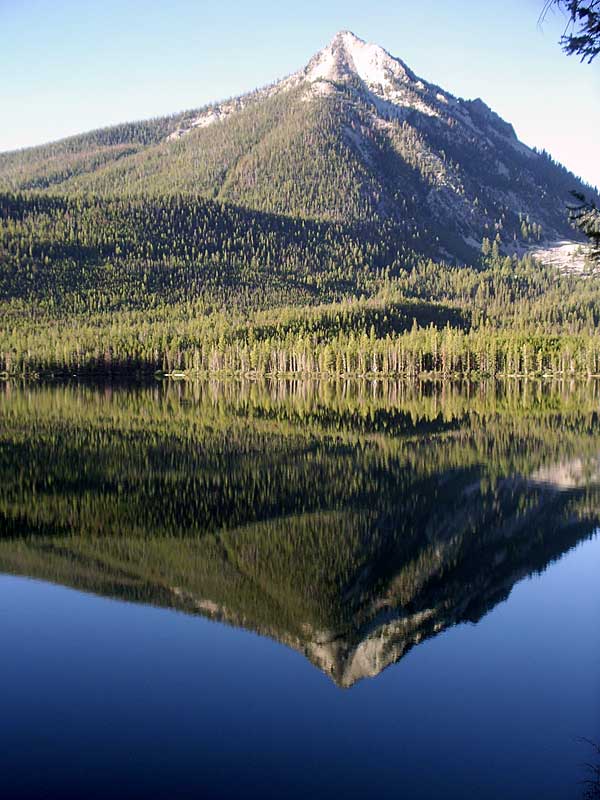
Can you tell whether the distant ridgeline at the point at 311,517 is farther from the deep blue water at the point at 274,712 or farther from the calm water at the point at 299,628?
the deep blue water at the point at 274,712

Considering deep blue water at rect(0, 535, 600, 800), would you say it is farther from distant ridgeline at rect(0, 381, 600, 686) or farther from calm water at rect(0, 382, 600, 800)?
distant ridgeline at rect(0, 381, 600, 686)

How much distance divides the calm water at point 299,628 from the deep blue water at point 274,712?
53 millimetres

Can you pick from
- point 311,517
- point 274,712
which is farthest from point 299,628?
point 311,517

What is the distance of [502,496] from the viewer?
39.3m

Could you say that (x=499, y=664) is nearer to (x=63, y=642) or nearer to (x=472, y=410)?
(x=63, y=642)

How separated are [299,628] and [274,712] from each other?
4.44 meters

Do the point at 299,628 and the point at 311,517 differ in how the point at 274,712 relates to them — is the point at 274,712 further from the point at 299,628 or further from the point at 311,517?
the point at 311,517

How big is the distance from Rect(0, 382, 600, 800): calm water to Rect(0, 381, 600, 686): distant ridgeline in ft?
0.47

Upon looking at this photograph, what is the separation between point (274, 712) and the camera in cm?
1728

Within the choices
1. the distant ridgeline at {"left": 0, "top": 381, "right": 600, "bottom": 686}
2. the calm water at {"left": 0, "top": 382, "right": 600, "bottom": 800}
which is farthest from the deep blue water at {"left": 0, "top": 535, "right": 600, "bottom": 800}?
the distant ridgeline at {"left": 0, "top": 381, "right": 600, "bottom": 686}

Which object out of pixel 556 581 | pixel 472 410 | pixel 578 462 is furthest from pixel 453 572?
pixel 472 410

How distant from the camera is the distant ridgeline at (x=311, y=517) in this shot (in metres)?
23.6

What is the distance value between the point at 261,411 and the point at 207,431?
20639 mm

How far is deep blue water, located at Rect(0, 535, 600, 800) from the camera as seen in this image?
1473 cm
